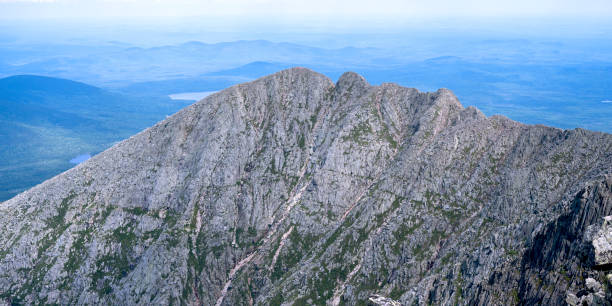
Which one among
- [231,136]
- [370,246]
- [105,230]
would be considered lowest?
[105,230]

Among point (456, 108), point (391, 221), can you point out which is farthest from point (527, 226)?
point (456, 108)

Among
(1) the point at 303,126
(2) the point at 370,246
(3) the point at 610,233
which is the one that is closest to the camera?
(3) the point at 610,233

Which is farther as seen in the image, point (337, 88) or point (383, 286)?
point (337, 88)

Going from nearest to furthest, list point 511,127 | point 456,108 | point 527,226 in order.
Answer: point 527,226 → point 511,127 → point 456,108

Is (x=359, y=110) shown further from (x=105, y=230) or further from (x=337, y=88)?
(x=105, y=230)

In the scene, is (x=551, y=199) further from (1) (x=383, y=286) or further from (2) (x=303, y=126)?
(2) (x=303, y=126)

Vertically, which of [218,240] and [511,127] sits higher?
[511,127]
